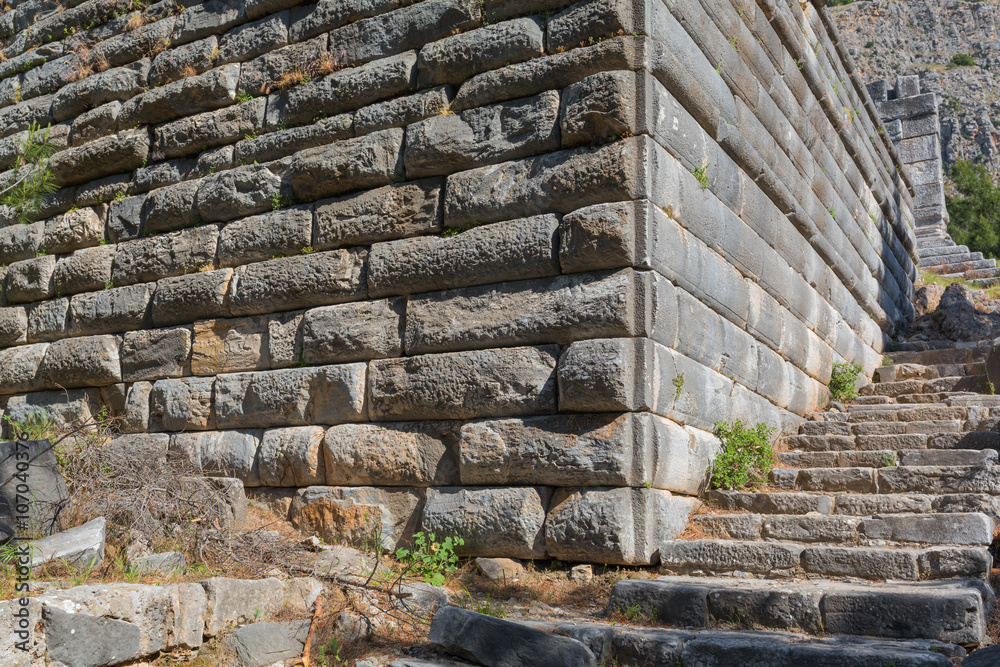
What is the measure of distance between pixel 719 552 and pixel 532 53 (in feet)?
11.8

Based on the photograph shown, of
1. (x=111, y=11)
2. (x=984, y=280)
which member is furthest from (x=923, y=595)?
(x=984, y=280)

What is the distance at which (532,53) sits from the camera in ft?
19.5

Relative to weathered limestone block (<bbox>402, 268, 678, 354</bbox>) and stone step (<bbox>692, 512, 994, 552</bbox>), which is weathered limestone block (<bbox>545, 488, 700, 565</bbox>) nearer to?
stone step (<bbox>692, 512, 994, 552</bbox>)

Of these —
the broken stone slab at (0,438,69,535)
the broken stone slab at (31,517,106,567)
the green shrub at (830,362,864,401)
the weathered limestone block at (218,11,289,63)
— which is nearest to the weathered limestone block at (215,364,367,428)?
the broken stone slab at (0,438,69,535)

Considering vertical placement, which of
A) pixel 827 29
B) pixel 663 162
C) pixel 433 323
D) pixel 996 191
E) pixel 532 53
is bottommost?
pixel 433 323

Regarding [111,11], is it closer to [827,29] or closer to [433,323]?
[433,323]

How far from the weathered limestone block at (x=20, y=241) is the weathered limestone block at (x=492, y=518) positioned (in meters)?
5.32

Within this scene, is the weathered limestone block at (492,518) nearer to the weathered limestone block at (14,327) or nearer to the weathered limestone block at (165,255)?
the weathered limestone block at (165,255)

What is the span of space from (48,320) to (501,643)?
6199 mm

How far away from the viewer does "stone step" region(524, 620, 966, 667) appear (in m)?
3.53

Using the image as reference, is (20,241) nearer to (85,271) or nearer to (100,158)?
(85,271)

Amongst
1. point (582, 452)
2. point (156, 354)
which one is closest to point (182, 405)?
point (156, 354)

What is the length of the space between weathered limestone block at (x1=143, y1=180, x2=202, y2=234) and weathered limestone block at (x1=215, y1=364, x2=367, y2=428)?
1544 millimetres

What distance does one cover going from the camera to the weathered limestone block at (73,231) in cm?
796
